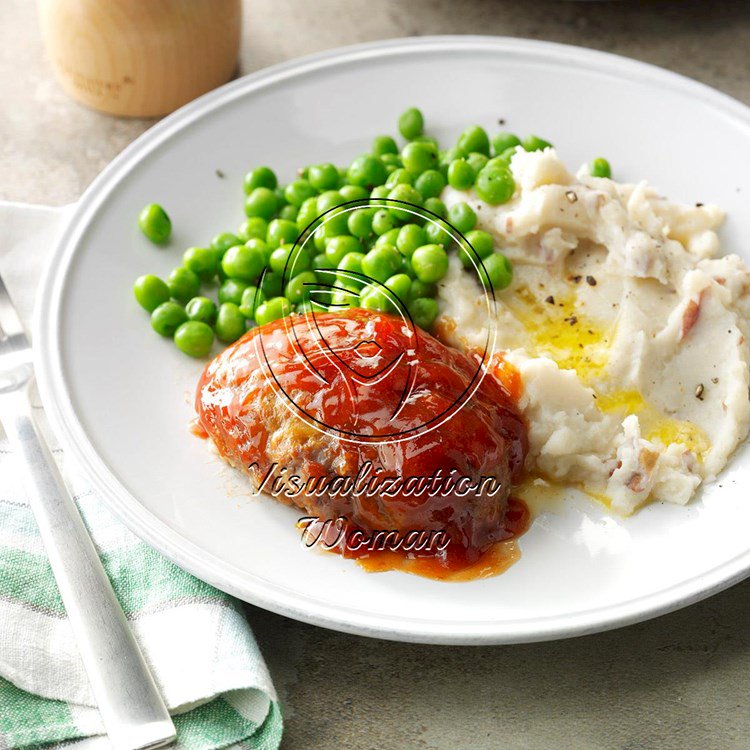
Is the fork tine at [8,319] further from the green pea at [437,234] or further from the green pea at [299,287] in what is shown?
the green pea at [437,234]

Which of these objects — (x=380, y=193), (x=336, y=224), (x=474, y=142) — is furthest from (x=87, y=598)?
(x=474, y=142)

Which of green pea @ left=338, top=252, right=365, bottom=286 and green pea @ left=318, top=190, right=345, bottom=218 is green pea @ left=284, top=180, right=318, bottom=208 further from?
green pea @ left=338, top=252, right=365, bottom=286

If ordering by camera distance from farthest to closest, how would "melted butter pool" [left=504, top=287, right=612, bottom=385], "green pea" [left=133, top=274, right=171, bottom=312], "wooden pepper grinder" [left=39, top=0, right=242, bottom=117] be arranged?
"wooden pepper grinder" [left=39, top=0, right=242, bottom=117] < "green pea" [left=133, top=274, right=171, bottom=312] < "melted butter pool" [left=504, top=287, right=612, bottom=385]

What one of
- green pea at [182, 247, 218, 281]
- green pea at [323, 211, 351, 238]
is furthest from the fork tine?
green pea at [323, 211, 351, 238]

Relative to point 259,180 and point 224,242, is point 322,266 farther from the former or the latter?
point 259,180

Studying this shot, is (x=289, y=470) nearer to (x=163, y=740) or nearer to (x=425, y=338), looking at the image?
(x=425, y=338)

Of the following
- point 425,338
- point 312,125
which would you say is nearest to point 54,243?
point 312,125

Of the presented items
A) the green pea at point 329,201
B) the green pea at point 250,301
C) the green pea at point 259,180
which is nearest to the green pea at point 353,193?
the green pea at point 329,201
